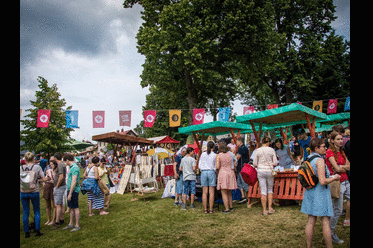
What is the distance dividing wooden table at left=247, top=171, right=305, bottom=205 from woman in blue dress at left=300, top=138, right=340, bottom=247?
2.87 meters

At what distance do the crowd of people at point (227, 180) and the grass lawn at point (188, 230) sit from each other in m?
0.30

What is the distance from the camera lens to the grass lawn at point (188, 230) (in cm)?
421

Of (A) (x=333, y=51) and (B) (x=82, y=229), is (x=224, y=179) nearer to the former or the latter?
(B) (x=82, y=229)

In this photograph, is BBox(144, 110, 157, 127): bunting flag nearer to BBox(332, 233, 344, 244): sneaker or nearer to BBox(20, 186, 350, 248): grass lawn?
BBox(20, 186, 350, 248): grass lawn

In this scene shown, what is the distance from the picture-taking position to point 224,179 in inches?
239

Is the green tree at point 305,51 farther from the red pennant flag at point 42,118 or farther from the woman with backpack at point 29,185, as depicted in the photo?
the woman with backpack at point 29,185

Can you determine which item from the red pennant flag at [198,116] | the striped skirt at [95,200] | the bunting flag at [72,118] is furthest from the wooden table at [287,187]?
the bunting flag at [72,118]

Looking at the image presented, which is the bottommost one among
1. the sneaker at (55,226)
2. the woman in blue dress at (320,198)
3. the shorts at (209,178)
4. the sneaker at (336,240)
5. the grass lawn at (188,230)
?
the sneaker at (55,226)

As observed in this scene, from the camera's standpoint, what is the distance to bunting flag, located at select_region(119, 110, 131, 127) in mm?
16109

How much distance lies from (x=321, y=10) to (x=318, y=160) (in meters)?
24.4

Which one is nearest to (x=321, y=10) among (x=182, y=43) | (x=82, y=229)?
(x=182, y=43)

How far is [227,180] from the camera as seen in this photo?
609cm
